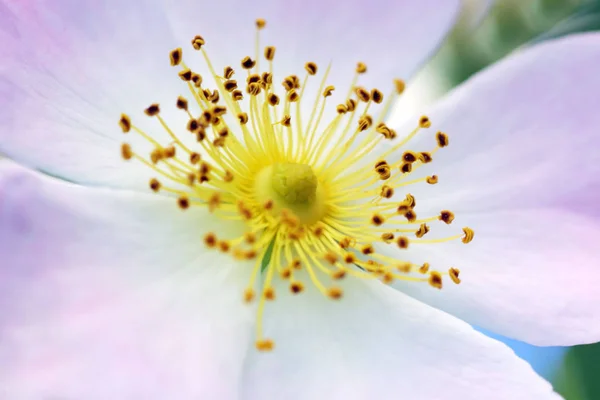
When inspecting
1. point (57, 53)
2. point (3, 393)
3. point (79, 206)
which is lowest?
point (3, 393)

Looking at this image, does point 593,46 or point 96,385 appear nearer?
point 96,385

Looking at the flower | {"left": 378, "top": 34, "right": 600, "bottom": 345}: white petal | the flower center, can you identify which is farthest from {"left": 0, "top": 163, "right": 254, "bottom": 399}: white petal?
{"left": 378, "top": 34, "right": 600, "bottom": 345}: white petal

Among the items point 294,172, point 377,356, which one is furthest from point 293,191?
point 377,356

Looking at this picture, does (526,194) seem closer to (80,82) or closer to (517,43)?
(517,43)

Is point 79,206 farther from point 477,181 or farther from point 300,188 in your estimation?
point 477,181

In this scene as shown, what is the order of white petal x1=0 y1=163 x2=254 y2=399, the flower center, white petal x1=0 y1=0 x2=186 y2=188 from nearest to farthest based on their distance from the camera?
white petal x1=0 y1=163 x2=254 y2=399 < white petal x1=0 y1=0 x2=186 y2=188 < the flower center

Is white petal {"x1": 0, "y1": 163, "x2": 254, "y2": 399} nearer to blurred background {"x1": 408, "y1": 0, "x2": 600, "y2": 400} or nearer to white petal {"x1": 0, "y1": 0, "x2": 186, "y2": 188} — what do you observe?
white petal {"x1": 0, "y1": 0, "x2": 186, "y2": 188}

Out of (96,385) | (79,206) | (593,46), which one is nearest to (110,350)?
(96,385)
